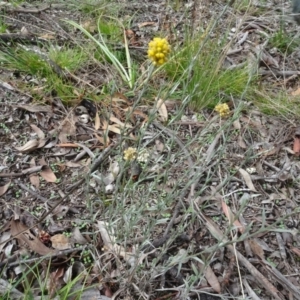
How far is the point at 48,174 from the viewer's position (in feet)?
7.45

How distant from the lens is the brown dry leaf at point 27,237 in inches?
77.5

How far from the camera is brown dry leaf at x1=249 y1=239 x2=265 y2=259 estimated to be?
6.92 feet

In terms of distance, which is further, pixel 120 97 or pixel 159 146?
pixel 120 97

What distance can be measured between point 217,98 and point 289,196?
663 mm

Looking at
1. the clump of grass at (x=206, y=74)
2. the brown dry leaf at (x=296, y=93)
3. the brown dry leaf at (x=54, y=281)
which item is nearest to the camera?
the brown dry leaf at (x=54, y=281)

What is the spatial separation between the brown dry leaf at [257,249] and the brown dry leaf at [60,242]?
76 cm

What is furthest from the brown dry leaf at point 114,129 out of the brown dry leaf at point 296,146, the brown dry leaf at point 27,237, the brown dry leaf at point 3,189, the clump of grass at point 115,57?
the brown dry leaf at point 296,146

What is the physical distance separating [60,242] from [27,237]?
131 millimetres

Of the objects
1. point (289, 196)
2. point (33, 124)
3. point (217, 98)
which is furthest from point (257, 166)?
point (33, 124)

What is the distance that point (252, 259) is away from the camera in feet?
6.84

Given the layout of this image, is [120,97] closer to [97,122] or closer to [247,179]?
[97,122]

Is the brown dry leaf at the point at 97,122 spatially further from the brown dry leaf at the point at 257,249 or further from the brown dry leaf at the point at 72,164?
Result: the brown dry leaf at the point at 257,249

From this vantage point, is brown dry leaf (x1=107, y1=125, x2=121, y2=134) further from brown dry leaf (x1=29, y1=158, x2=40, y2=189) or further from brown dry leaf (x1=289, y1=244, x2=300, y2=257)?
brown dry leaf (x1=289, y1=244, x2=300, y2=257)

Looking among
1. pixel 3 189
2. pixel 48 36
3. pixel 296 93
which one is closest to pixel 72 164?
pixel 3 189
